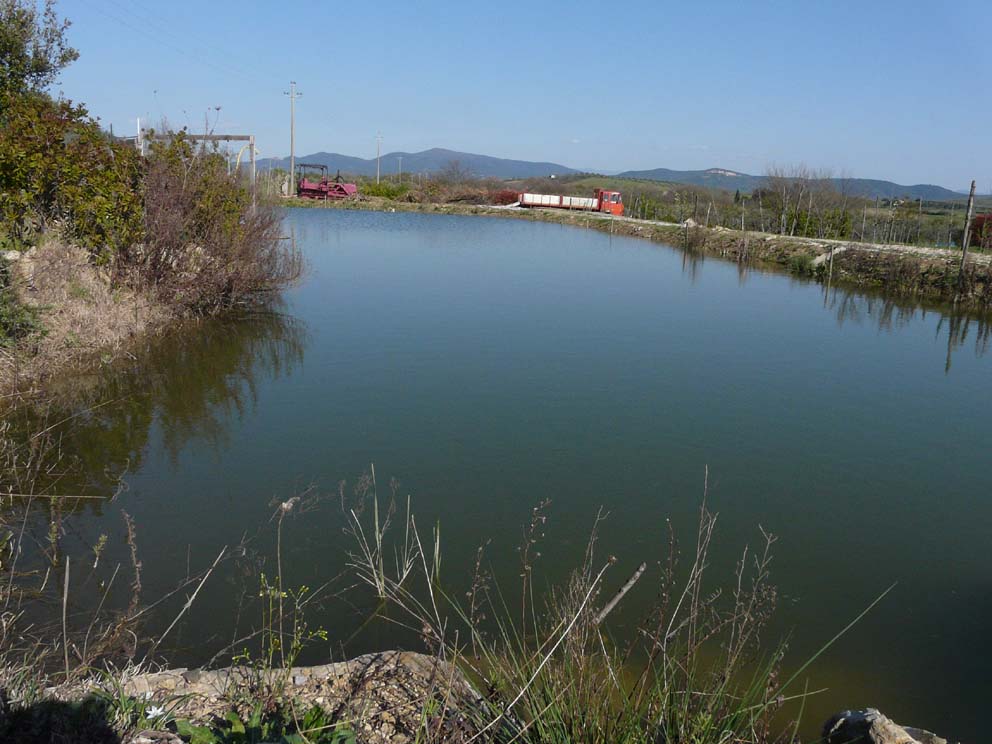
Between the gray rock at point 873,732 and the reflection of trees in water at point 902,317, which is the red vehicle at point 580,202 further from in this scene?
the gray rock at point 873,732

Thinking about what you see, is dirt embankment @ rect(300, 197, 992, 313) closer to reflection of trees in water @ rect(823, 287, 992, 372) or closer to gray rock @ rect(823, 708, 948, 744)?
reflection of trees in water @ rect(823, 287, 992, 372)

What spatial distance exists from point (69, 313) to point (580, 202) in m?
38.4

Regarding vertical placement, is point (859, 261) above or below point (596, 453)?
above

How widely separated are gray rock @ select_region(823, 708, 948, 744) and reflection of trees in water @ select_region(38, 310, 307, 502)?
5.08 meters

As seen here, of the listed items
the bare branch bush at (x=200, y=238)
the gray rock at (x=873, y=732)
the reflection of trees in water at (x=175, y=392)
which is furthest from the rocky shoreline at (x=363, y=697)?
the bare branch bush at (x=200, y=238)

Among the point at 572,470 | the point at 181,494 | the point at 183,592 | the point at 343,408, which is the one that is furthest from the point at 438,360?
the point at 183,592

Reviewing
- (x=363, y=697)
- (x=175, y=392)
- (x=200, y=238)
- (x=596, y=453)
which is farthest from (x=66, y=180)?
(x=363, y=697)

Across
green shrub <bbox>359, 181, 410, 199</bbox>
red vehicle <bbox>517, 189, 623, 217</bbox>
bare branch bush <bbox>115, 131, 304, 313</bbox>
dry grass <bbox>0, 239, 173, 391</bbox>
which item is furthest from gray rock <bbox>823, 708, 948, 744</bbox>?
green shrub <bbox>359, 181, 410, 199</bbox>

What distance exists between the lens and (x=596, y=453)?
7.00m

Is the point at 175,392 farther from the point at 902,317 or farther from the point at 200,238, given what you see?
the point at 902,317

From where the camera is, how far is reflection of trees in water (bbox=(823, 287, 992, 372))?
45.5 ft

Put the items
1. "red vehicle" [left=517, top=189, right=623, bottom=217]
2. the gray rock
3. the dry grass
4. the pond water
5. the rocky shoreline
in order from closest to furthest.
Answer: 1. the rocky shoreline
2. the gray rock
3. the pond water
4. the dry grass
5. "red vehicle" [left=517, top=189, right=623, bottom=217]

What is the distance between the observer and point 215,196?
443 inches

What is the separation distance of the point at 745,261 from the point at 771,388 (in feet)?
53.0
